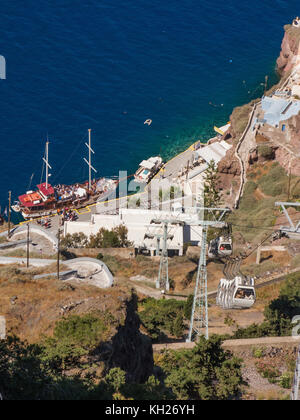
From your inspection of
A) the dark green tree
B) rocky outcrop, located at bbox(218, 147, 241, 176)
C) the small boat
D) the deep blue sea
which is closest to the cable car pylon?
the dark green tree

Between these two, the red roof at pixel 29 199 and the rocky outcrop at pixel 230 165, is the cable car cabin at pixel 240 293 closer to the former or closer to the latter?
the rocky outcrop at pixel 230 165

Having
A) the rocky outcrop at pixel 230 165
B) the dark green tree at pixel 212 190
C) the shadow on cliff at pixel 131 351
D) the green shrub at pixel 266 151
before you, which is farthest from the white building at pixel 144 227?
the shadow on cliff at pixel 131 351

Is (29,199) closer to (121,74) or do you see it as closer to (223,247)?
(121,74)

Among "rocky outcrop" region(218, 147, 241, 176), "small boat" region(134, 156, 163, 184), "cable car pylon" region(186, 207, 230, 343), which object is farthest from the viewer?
"small boat" region(134, 156, 163, 184)

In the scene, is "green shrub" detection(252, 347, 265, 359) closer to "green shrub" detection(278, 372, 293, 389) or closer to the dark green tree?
"green shrub" detection(278, 372, 293, 389)
